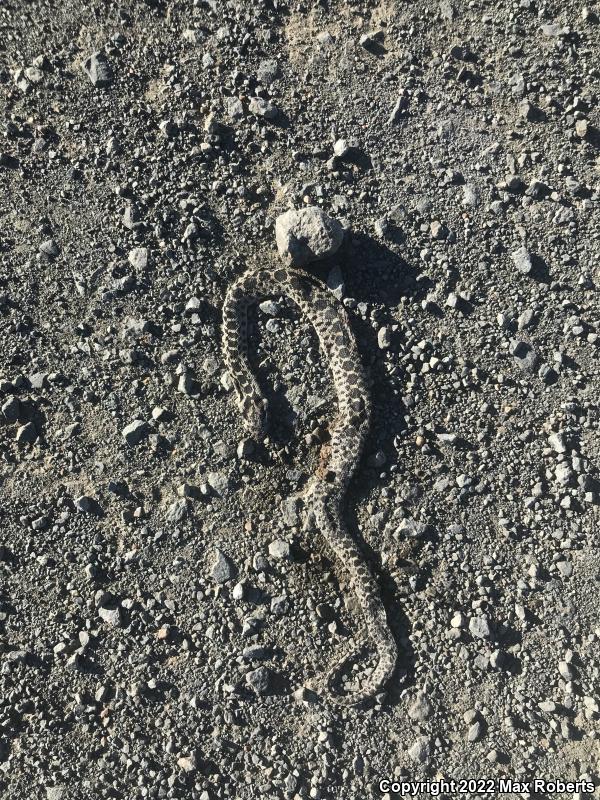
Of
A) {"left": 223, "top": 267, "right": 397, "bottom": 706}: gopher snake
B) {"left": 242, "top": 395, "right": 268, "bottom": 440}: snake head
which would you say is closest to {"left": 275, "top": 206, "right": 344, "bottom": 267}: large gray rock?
{"left": 223, "top": 267, "right": 397, "bottom": 706}: gopher snake

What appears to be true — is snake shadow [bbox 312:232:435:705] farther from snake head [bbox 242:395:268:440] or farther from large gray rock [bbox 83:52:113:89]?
large gray rock [bbox 83:52:113:89]

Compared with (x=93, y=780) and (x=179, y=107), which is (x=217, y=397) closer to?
(x=179, y=107)

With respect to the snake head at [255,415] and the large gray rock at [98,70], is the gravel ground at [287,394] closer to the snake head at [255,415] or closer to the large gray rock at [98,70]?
the large gray rock at [98,70]

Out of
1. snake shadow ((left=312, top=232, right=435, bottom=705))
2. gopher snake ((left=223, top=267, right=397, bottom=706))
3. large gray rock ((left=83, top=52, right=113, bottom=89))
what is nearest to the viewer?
gopher snake ((left=223, top=267, right=397, bottom=706))

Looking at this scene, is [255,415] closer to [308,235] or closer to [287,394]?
[287,394]

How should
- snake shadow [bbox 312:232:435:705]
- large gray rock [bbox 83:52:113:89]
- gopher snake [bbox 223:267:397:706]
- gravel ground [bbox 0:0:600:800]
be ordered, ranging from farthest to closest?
large gray rock [bbox 83:52:113:89] → snake shadow [bbox 312:232:435:705] → gopher snake [bbox 223:267:397:706] → gravel ground [bbox 0:0:600:800]

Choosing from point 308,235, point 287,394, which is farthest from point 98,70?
point 287,394
